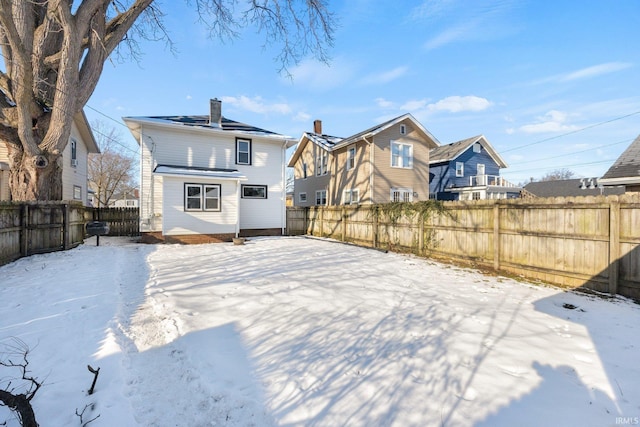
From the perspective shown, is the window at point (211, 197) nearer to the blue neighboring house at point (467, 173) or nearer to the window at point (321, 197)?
the window at point (321, 197)

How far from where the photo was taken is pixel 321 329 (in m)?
3.64

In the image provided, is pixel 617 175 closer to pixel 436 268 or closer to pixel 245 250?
pixel 436 268

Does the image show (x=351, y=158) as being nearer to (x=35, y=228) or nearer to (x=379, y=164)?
(x=379, y=164)

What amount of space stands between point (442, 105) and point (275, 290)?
2438 centimetres

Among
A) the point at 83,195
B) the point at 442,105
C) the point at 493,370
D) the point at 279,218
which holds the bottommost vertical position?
the point at 493,370

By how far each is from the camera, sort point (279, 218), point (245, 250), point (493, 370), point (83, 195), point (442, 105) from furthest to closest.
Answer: point (442, 105) → point (83, 195) → point (279, 218) → point (245, 250) → point (493, 370)

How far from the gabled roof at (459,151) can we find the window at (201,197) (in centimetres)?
1946

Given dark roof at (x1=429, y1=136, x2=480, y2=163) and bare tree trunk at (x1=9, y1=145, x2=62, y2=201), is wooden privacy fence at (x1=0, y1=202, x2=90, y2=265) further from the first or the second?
dark roof at (x1=429, y1=136, x2=480, y2=163)

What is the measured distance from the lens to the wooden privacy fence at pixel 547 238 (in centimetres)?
500

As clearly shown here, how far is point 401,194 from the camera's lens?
18.7 meters

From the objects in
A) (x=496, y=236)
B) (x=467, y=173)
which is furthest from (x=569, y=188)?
(x=496, y=236)

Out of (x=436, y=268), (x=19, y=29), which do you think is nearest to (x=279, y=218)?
(x=436, y=268)

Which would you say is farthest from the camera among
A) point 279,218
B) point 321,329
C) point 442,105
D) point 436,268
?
point 442,105

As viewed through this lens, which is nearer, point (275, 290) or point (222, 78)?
point (275, 290)
